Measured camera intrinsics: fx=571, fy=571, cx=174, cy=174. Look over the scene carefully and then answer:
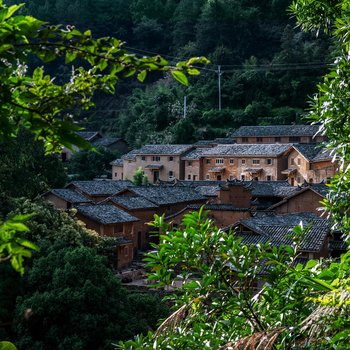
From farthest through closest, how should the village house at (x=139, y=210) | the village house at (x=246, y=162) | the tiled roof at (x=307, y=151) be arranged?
the village house at (x=246, y=162) → the tiled roof at (x=307, y=151) → the village house at (x=139, y=210)

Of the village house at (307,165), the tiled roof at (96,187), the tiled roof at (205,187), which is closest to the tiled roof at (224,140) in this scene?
the village house at (307,165)

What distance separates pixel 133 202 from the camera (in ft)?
110

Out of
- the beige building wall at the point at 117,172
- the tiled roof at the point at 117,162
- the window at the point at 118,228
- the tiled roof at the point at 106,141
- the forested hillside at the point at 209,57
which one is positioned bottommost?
the window at the point at 118,228

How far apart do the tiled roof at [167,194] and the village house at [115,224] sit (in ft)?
15.3

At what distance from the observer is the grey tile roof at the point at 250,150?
45.2 metres

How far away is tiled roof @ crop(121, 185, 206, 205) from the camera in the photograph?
35719 millimetres

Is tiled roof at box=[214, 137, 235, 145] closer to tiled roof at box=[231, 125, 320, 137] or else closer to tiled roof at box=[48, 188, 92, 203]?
tiled roof at box=[231, 125, 320, 137]

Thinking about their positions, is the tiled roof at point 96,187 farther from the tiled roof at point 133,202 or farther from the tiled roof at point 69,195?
the tiled roof at point 133,202

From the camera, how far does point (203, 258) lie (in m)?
4.84

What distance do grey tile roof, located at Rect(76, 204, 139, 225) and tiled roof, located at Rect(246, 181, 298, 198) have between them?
9.61m

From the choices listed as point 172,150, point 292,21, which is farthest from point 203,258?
point 292,21

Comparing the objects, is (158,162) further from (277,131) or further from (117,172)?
(277,131)

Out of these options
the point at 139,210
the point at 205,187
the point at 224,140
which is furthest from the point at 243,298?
the point at 224,140

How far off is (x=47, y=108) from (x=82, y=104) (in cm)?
32
